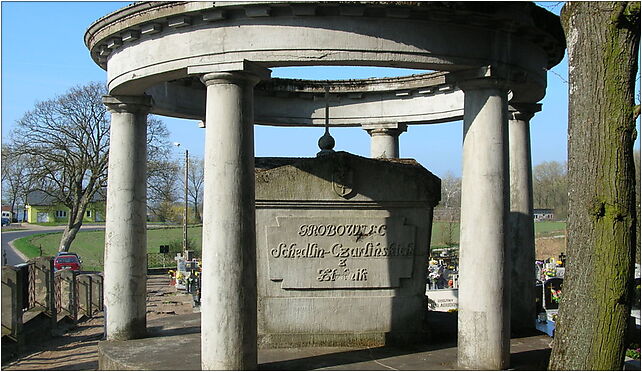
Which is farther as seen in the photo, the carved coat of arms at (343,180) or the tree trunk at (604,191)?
the carved coat of arms at (343,180)

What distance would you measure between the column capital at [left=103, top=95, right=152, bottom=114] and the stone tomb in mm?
2813

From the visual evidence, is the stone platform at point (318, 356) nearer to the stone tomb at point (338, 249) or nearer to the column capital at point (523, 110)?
the stone tomb at point (338, 249)

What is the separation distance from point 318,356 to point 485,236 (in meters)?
3.27

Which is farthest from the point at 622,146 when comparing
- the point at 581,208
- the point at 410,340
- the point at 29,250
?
the point at 29,250

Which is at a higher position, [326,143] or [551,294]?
[326,143]

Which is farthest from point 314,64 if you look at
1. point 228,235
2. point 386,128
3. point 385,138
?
point 385,138

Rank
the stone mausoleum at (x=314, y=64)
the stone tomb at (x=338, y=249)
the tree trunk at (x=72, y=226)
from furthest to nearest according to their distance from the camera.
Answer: the tree trunk at (x=72, y=226), the stone tomb at (x=338, y=249), the stone mausoleum at (x=314, y=64)

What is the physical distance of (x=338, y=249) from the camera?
435 inches

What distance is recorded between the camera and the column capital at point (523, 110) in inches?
505

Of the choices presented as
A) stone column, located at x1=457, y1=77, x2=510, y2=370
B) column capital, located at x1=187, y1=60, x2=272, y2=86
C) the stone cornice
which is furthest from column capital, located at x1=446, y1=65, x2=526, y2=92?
column capital, located at x1=187, y1=60, x2=272, y2=86

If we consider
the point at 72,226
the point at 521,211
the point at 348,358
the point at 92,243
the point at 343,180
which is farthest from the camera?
the point at 92,243

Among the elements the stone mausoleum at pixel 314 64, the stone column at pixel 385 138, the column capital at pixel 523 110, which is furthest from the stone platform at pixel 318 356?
the stone column at pixel 385 138

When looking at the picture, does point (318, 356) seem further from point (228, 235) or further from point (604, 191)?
point (604, 191)

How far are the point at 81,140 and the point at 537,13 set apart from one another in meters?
35.3
